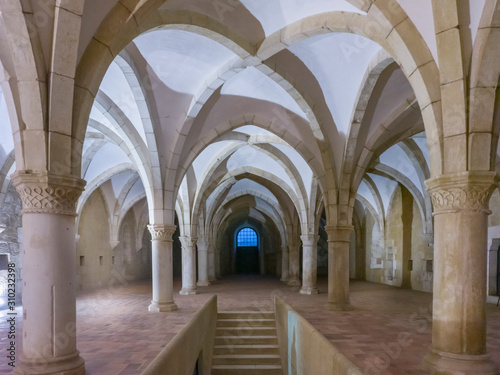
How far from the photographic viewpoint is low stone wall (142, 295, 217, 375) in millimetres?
4059

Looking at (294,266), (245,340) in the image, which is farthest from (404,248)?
(245,340)

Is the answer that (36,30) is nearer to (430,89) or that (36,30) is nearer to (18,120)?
(18,120)

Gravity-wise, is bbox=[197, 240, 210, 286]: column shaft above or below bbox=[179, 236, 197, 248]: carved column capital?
below

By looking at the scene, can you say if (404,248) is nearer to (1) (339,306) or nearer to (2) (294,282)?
(2) (294,282)

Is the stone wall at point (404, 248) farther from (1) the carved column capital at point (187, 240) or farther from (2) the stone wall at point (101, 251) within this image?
(2) the stone wall at point (101, 251)

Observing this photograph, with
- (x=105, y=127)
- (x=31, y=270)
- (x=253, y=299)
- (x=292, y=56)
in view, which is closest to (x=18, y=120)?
(x=31, y=270)

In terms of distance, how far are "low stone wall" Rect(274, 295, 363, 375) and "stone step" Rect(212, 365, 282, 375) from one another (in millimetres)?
270

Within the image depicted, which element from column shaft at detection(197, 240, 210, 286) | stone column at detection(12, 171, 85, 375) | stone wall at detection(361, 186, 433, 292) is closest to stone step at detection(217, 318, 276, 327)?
stone column at detection(12, 171, 85, 375)

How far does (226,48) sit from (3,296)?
10066 millimetres

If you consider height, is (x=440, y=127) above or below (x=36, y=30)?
below

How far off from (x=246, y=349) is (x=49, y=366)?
261 inches

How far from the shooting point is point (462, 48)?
4.12 meters

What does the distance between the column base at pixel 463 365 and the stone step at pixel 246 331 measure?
6233 mm

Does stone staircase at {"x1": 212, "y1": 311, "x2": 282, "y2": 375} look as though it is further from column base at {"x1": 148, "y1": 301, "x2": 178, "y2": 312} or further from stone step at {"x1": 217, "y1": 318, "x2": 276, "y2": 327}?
column base at {"x1": 148, "y1": 301, "x2": 178, "y2": 312}
